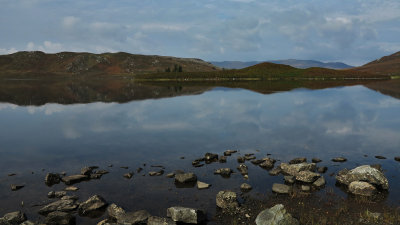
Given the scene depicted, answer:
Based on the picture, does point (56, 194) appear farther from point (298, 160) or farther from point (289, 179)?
point (298, 160)

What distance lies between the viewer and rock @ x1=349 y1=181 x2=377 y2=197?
55.4 feet

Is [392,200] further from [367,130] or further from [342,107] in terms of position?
[342,107]

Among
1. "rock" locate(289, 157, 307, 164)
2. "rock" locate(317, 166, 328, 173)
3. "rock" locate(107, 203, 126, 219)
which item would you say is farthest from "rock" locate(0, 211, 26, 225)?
A: "rock" locate(317, 166, 328, 173)

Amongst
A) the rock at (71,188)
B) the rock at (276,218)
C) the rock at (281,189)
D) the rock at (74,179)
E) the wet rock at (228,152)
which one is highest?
the rock at (276,218)

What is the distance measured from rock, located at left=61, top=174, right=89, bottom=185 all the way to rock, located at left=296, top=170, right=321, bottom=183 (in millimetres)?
14303

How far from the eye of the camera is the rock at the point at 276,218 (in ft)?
42.2

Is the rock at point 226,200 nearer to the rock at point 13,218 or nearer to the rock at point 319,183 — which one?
the rock at point 319,183

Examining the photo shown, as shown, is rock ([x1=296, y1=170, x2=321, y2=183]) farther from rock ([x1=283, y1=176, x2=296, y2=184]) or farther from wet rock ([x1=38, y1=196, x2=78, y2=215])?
wet rock ([x1=38, y1=196, x2=78, y2=215])

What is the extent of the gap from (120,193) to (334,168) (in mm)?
15346

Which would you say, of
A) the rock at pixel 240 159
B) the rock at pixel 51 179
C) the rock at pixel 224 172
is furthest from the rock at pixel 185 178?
the rock at pixel 51 179

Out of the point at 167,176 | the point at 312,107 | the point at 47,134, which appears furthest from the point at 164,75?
the point at 167,176

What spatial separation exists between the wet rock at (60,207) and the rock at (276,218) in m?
9.59

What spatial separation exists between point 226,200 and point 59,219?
8.29 m

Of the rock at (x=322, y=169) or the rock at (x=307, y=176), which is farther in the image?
the rock at (x=322, y=169)
